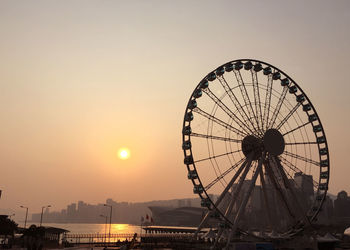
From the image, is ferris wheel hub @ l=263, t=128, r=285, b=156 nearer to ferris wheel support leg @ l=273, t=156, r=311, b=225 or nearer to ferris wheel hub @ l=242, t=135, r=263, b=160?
ferris wheel hub @ l=242, t=135, r=263, b=160

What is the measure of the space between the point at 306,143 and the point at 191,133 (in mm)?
19560

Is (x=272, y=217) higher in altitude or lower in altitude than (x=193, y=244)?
higher

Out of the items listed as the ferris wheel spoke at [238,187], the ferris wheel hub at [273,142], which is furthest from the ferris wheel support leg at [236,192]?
the ferris wheel hub at [273,142]

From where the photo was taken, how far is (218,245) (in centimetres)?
4859

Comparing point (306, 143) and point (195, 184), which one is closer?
point (195, 184)

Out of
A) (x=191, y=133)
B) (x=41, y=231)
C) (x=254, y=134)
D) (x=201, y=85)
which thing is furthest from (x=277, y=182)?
(x=41, y=231)

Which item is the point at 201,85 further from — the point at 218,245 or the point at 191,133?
the point at 218,245

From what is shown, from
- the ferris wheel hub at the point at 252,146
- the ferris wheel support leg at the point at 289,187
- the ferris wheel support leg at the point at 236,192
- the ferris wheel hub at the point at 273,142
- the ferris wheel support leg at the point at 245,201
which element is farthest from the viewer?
the ferris wheel hub at the point at 252,146

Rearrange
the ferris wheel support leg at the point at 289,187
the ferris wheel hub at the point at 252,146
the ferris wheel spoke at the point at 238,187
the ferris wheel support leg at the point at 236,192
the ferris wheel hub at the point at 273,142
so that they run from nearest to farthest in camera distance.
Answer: the ferris wheel support leg at the point at 236,192, the ferris wheel spoke at the point at 238,187, the ferris wheel support leg at the point at 289,187, the ferris wheel hub at the point at 273,142, the ferris wheel hub at the point at 252,146

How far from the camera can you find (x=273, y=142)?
2153 inches

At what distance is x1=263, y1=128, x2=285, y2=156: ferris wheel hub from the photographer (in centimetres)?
5419

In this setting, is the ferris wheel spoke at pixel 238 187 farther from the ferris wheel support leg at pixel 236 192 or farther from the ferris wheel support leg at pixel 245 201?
the ferris wheel support leg at pixel 245 201

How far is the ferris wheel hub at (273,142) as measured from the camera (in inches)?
2133

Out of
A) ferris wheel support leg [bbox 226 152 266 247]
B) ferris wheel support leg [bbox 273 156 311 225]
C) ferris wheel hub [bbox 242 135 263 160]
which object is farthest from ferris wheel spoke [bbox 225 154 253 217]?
ferris wheel support leg [bbox 273 156 311 225]
